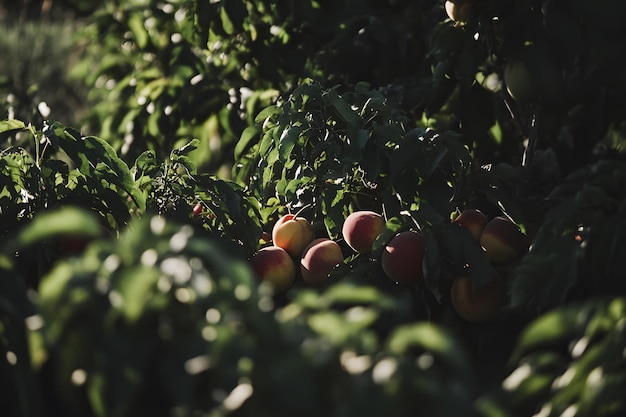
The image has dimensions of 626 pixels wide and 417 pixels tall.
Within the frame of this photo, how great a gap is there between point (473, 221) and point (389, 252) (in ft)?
0.59

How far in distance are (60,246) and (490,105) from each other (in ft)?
2.91

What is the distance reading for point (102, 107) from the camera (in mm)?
2875

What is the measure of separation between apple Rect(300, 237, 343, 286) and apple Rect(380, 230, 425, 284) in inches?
4.8

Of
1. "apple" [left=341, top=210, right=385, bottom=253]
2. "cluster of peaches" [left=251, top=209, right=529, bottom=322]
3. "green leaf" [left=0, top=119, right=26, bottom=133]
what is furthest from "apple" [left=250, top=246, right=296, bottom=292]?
"green leaf" [left=0, top=119, right=26, bottom=133]

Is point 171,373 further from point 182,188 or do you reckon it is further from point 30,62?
point 30,62

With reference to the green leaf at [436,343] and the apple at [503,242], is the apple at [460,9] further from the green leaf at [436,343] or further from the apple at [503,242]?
the green leaf at [436,343]

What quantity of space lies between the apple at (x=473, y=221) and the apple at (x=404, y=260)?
11 cm

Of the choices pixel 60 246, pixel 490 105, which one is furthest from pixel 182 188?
pixel 490 105

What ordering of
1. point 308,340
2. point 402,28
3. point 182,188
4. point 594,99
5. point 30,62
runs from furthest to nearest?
point 30,62
point 402,28
point 594,99
point 182,188
point 308,340

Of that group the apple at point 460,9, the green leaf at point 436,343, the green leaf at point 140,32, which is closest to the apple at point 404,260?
the apple at point 460,9

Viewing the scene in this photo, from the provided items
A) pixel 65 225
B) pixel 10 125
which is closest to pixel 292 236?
pixel 10 125

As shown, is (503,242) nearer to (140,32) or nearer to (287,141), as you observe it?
(287,141)

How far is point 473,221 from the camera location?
4.93 ft

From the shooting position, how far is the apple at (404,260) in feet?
4.56
